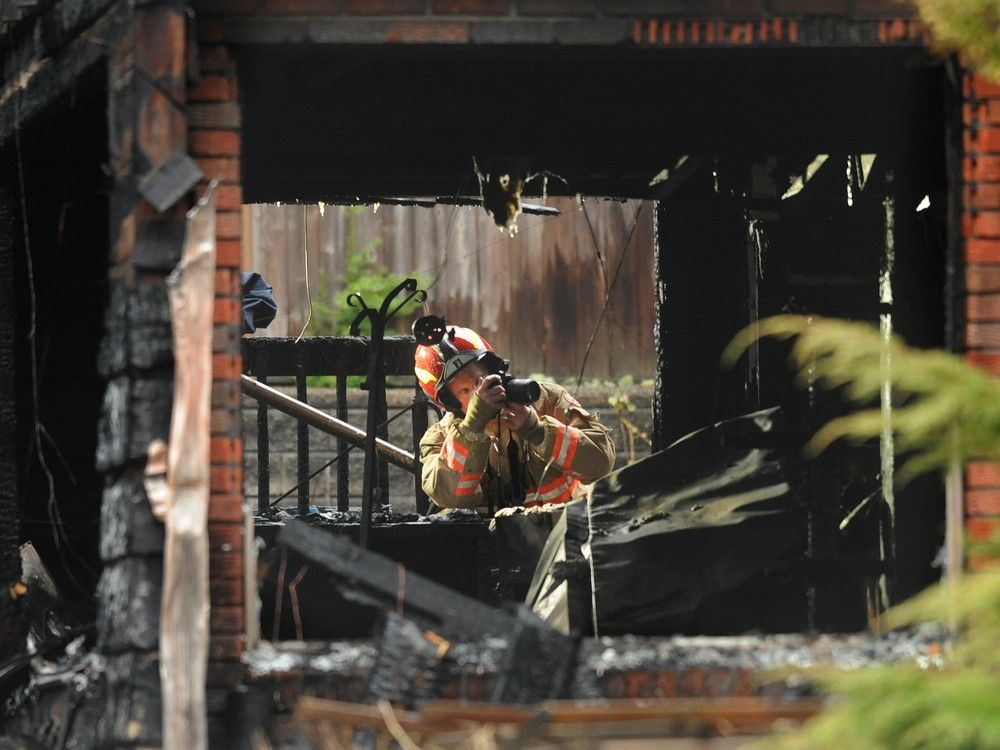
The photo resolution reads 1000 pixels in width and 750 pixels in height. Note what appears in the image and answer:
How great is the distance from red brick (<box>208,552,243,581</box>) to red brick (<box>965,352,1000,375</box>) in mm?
2695

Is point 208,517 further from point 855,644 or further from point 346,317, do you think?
point 346,317

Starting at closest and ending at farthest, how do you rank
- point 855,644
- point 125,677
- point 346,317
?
point 125,677
point 855,644
point 346,317

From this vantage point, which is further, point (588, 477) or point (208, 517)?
point (588, 477)

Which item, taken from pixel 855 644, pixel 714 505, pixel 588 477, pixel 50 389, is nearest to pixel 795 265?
pixel 588 477

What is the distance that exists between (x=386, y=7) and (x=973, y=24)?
7.87ft

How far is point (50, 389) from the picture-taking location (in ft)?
26.0

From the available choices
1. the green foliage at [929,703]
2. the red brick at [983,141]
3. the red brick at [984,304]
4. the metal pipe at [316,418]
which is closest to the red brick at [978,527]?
the red brick at [984,304]

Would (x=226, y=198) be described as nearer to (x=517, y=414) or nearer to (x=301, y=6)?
(x=301, y=6)

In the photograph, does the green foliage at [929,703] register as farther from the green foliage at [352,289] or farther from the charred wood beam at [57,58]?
the green foliage at [352,289]

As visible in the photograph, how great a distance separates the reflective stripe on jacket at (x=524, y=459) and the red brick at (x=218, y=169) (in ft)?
9.73

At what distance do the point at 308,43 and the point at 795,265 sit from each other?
383 cm

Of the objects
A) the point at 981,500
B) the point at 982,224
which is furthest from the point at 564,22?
the point at 981,500

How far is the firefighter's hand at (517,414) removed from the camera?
8.40m

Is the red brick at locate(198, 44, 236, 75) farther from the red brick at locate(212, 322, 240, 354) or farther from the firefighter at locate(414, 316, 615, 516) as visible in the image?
the firefighter at locate(414, 316, 615, 516)
